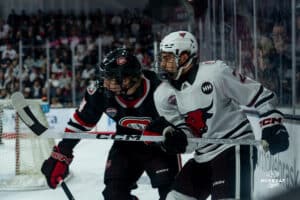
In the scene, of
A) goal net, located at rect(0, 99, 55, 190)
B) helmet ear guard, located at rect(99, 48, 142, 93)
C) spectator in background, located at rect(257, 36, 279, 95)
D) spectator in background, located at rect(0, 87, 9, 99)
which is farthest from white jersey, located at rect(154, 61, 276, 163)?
spectator in background, located at rect(0, 87, 9, 99)

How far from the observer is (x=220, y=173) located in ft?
7.39

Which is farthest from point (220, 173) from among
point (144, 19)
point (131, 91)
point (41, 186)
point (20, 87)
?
point (144, 19)

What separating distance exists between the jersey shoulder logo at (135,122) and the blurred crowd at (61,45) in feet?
22.8

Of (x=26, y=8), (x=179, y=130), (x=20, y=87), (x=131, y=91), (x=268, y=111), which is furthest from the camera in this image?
(x=26, y=8)

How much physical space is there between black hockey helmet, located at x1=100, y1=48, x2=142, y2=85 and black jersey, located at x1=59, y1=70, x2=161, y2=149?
83 mm

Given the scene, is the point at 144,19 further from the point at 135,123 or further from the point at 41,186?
the point at 135,123

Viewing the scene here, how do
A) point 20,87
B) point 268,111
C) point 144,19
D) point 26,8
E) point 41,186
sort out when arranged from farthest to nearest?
point 26,8, point 144,19, point 20,87, point 41,186, point 268,111

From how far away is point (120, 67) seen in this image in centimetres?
261

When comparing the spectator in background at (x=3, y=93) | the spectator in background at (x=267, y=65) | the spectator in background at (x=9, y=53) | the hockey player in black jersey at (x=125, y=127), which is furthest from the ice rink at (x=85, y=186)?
the spectator in background at (x=9, y=53)

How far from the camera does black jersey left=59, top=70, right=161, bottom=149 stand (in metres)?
2.71

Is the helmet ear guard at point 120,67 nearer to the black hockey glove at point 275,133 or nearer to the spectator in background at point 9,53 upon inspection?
the black hockey glove at point 275,133

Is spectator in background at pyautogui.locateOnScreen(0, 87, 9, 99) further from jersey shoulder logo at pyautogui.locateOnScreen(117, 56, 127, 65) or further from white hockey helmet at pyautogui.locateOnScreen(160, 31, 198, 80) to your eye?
white hockey helmet at pyautogui.locateOnScreen(160, 31, 198, 80)

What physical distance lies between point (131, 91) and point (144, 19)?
957cm

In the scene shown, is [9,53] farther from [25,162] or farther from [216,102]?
[216,102]
